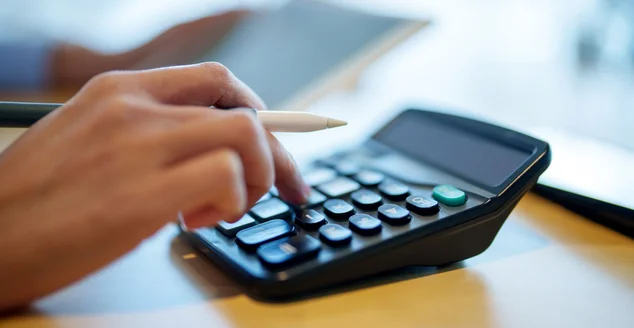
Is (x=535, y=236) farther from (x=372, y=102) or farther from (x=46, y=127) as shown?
(x=372, y=102)

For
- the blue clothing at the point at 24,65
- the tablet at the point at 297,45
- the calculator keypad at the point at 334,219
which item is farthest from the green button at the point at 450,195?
the blue clothing at the point at 24,65

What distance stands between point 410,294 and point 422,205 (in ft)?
0.18

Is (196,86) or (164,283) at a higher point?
(196,86)

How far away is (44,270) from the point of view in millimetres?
271

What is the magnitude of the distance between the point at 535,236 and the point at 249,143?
22cm

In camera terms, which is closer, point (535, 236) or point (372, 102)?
point (535, 236)

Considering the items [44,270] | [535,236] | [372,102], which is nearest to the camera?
[44,270]

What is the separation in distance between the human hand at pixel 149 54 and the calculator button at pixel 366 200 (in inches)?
19.9

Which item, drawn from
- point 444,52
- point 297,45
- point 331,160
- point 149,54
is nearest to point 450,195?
point 331,160

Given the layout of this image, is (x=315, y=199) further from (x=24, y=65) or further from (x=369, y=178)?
(x=24, y=65)

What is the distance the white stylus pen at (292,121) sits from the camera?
1.14 ft

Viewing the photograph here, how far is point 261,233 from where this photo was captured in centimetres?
33

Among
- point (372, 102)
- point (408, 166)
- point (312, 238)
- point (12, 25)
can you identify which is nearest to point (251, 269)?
point (312, 238)

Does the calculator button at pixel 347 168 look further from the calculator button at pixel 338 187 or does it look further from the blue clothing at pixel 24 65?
the blue clothing at pixel 24 65
